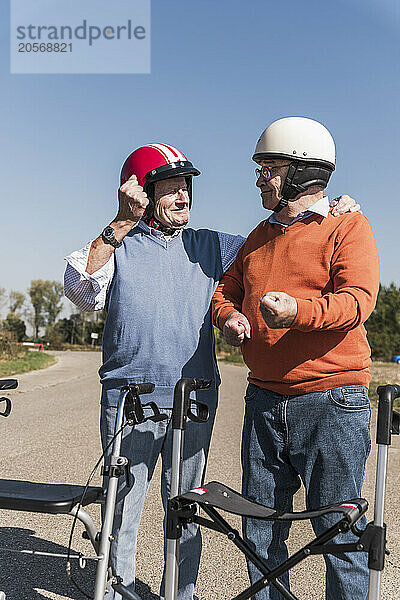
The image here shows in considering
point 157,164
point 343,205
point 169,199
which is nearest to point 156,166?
point 157,164

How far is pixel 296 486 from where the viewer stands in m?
3.30

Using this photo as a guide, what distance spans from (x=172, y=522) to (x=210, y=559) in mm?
2481

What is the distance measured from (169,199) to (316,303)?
113 centimetres

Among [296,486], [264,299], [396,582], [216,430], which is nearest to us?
[264,299]

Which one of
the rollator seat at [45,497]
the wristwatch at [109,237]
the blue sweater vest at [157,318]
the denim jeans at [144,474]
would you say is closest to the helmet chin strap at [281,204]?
the blue sweater vest at [157,318]

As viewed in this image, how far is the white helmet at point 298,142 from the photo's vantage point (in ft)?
10.5

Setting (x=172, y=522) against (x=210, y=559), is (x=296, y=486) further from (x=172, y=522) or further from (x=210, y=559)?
(x=210, y=559)

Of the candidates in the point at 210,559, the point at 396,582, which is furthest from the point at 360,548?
the point at 210,559

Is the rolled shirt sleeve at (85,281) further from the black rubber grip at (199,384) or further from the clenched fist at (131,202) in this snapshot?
the black rubber grip at (199,384)

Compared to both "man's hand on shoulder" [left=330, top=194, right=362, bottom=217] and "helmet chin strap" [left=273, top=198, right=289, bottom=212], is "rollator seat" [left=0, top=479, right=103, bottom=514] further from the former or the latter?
"man's hand on shoulder" [left=330, top=194, right=362, bottom=217]

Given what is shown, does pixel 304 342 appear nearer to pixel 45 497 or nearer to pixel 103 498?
pixel 103 498

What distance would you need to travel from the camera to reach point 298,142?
3195 millimetres

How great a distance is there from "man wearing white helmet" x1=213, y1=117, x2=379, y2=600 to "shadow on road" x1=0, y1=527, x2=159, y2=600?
1747 mm

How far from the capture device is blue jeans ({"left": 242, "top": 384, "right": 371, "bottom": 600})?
300 cm
